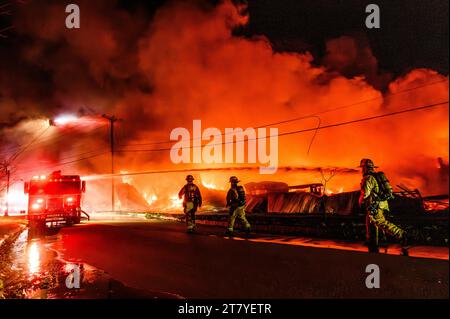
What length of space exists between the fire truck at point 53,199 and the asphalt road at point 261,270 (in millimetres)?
8213

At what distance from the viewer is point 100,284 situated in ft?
17.9

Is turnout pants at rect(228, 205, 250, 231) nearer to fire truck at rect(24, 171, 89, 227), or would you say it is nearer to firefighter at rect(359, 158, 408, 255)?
firefighter at rect(359, 158, 408, 255)

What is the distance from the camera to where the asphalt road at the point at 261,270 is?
4.74 m

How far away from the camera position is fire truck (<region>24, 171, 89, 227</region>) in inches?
631

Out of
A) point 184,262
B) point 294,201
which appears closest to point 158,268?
point 184,262

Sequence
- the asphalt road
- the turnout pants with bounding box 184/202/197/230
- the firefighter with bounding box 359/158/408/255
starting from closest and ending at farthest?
the asphalt road
the firefighter with bounding box 359/158/408/255
the turnout pants with bounding box 184/202/197/230

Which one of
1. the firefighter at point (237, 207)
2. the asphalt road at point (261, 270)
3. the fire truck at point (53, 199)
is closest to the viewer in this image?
the asphalt road at point (261, 270)

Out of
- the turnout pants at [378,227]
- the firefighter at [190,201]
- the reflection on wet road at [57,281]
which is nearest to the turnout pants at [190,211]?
the firefighter at [190,201]

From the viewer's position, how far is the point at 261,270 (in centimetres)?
598


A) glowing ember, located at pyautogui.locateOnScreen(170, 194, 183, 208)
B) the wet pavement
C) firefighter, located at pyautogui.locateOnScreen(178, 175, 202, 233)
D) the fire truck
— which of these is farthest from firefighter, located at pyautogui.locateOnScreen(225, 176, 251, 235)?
glowing ember, located at pyautogui.locateOnScreen(170, 194, 183, 208)

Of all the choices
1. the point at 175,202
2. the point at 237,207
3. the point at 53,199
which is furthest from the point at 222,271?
the point at 175,202

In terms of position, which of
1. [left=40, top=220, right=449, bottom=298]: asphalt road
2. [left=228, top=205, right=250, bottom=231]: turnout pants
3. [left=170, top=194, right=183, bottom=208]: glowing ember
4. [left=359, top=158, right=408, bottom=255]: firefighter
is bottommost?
[left=170, top=194, right=183, bottom=208]: glowing ember

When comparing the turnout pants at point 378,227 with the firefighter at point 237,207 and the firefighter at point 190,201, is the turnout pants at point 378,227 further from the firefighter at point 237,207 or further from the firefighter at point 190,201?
the firefighter at point 190,201

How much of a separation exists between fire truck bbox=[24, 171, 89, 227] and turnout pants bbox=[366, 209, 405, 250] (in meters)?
13.9
